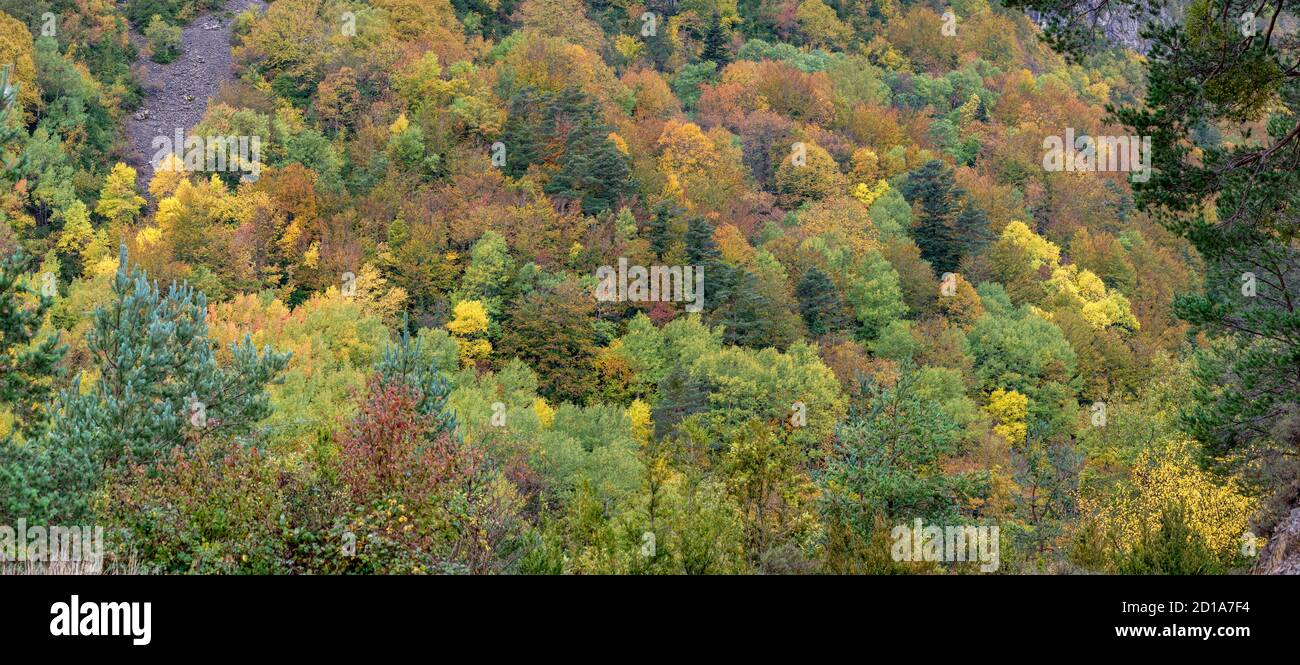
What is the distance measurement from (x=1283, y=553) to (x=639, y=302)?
159 feet

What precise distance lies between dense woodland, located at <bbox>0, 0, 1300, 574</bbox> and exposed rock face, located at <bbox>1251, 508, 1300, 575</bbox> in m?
1.25

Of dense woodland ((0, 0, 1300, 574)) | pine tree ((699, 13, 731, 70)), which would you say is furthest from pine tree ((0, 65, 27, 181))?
pine tree ((699, 13, 731, 70))

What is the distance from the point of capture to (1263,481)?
24281 mm

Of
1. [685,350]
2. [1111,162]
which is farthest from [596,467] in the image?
[1111,162]

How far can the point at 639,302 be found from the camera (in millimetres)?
65062

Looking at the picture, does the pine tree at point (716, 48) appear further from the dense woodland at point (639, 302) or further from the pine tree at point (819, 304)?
the pine tree at point (819, 304)

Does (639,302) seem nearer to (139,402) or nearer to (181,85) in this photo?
(181,85)

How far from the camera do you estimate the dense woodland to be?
54.2 feet

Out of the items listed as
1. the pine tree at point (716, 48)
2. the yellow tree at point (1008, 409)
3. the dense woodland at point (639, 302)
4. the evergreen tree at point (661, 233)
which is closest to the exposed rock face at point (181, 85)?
the dense woodland at point (639, 302)

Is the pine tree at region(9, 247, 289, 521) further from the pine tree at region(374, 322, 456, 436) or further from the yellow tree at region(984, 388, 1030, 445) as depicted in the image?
the yellow tree at region(984, 388, 1030, 445)

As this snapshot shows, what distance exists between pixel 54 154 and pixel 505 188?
23517 mm

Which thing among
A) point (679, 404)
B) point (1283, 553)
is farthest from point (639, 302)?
point (1283, 553)

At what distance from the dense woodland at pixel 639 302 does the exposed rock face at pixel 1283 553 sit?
125 cm

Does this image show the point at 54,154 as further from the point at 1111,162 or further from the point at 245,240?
the point at 1111,162
